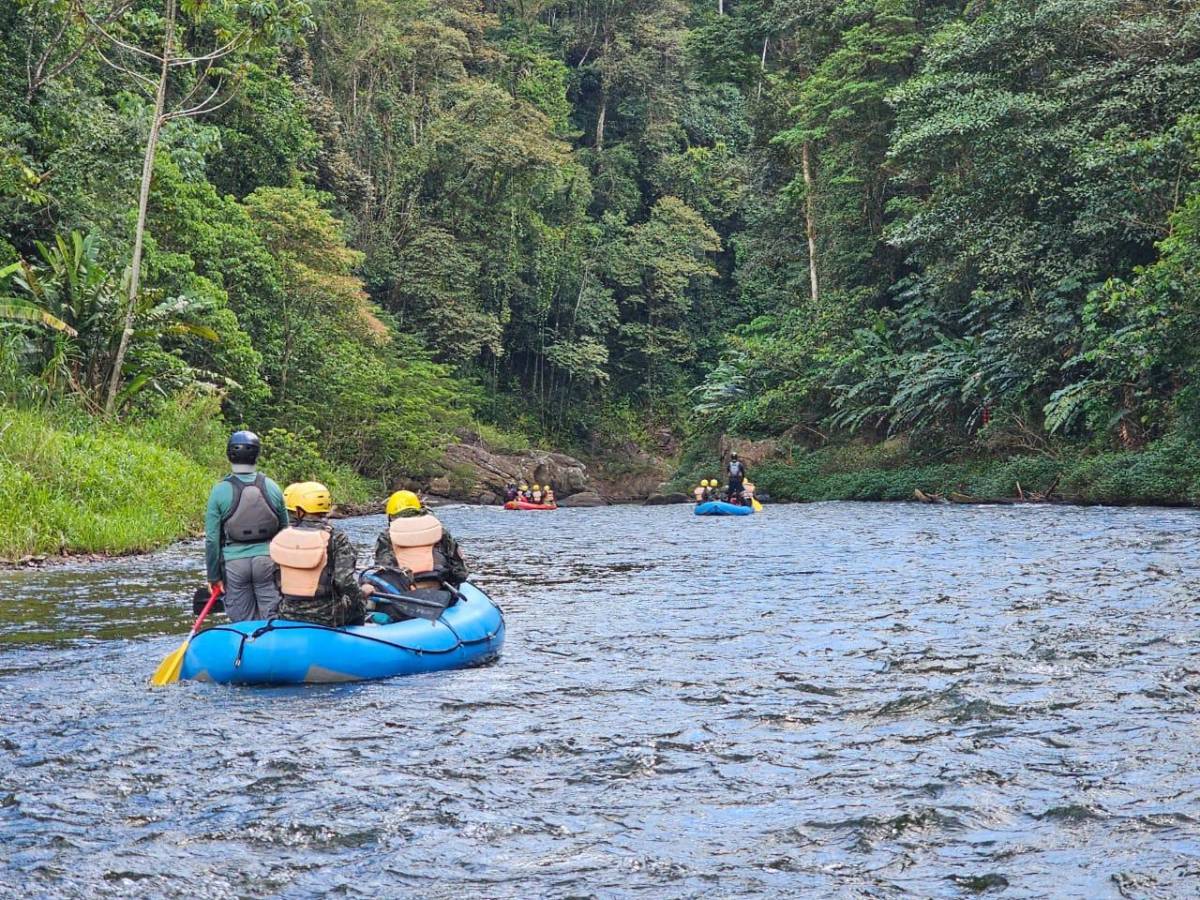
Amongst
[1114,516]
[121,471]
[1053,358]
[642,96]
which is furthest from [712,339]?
[121,471]

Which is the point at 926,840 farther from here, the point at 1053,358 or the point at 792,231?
the point at 792,231

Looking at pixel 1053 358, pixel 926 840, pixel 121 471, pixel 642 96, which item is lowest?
pixel 926 840

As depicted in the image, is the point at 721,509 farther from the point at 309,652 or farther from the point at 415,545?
the point at 309,652

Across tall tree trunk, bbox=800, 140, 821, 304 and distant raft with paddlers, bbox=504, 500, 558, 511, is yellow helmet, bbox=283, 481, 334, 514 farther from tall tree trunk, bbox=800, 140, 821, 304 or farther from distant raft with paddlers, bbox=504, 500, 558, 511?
tall tree trunk, bbox=800, 140, 821, 304

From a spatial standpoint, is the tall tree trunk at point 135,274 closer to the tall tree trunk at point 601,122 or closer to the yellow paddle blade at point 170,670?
the yellow paddle blade at point 170,670

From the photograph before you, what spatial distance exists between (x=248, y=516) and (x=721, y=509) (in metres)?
19.0

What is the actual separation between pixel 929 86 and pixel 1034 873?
27113 millimetres

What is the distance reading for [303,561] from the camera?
28.0 feet

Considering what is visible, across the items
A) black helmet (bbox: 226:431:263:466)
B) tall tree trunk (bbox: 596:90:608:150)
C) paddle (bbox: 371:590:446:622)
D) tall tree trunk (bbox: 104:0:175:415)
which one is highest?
tall tree trunk (bbox: 596:90:608:150)

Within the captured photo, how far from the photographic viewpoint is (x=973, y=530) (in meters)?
19.7

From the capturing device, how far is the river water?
16.5 ft

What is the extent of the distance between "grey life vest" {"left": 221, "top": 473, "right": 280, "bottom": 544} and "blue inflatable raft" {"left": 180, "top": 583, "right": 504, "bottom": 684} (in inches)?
29.7

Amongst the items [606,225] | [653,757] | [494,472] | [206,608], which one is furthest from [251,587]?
[606,225]

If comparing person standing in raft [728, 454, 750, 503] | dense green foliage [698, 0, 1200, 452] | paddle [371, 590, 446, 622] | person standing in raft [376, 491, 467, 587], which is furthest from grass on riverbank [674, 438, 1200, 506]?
paddle [371, 590, 446, 622]
